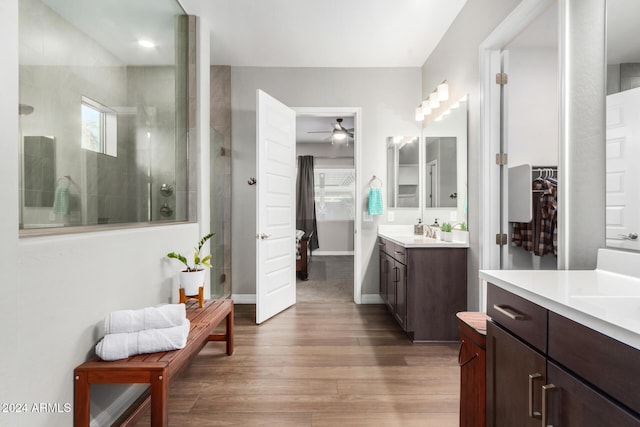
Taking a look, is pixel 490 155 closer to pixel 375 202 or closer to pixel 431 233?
pixel 431 233

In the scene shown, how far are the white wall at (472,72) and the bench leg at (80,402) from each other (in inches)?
97.6

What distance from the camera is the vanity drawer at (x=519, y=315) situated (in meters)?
0.90

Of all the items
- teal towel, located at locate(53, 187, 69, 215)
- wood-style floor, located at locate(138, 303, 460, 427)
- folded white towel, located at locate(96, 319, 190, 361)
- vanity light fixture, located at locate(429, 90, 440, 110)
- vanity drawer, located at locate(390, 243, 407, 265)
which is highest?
vanity light fixture, located at locate(429, 90, 440, 110)

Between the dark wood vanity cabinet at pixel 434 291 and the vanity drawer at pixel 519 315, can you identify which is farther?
the dark wood vanity cabinet at pixel 434 291

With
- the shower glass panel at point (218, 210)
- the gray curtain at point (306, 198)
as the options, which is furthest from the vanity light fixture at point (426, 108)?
the gray curtain at point (306, 198)

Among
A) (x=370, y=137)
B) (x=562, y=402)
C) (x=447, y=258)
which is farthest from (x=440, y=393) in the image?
(x=370, y=137)

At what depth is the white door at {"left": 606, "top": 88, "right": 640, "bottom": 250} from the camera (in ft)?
3.96

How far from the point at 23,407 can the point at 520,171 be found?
113 inches

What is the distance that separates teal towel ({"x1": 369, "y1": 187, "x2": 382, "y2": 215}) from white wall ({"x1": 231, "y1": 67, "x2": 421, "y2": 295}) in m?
0.12

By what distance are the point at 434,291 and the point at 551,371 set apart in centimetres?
177

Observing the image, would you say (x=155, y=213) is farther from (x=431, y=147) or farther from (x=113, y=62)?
(x=431, y=147)

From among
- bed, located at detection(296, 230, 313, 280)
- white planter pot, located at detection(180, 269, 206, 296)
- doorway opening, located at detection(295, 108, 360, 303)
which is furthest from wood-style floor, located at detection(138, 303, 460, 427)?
doorway opening, located at detection(295, 108, 360, 303)

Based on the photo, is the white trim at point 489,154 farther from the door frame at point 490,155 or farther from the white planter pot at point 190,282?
the white planter pot at point 190,282

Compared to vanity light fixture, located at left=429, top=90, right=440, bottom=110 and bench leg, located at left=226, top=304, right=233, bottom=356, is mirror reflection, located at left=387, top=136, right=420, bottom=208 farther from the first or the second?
bench leg, located at left=226, top=304, right=233, bottom=356
